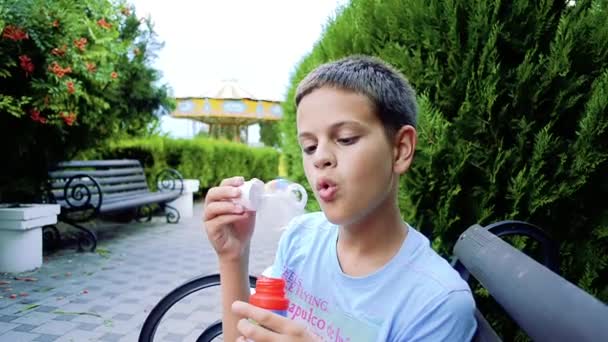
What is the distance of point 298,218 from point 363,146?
1.47ft

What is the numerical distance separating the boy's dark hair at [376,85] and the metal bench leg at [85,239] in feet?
17.9

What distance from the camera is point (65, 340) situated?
10.7ft

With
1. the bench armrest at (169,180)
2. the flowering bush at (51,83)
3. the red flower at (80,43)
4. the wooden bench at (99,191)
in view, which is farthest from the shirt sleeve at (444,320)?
the bench armrest at (169,180)

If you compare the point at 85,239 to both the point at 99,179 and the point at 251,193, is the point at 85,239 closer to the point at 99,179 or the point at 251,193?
the point at 99,179

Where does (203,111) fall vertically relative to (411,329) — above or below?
above

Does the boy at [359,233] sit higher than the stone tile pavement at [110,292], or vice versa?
the boy at [359,233]

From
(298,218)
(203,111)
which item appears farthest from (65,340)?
(203,111)

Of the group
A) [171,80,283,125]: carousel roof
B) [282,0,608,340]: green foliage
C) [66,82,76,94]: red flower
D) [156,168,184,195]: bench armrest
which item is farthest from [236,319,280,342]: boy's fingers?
[171,80,283,125]: carousel roof

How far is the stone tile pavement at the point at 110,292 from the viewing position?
3.49m

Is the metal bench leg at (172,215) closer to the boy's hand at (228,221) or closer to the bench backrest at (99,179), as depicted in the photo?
the bench backrest at (99,179)

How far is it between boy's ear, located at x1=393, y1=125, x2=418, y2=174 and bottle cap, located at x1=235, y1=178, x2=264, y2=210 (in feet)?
1.05

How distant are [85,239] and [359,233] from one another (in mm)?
5867

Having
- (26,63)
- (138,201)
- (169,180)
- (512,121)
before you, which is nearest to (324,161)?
(512,121)

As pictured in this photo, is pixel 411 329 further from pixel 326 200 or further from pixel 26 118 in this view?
pixel 26 118
